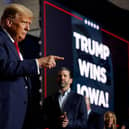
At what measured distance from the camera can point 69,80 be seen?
3.99m

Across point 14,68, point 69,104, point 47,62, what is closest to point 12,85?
point 14,68

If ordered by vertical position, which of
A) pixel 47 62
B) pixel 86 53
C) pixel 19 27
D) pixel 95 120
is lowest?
pixel 95 120

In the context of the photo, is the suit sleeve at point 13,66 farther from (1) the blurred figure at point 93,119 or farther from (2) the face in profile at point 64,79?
(1) the blurred figure at point 93,119

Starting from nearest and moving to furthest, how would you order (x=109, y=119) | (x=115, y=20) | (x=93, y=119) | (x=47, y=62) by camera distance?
(x=47, y=62) < (x=93, y=119) < (x=109, y=119) < (x=115, y=20)

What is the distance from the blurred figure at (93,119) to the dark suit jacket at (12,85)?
268 cm

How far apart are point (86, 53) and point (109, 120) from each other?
90 cm

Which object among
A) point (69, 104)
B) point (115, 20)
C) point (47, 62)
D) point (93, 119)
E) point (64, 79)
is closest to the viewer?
point (47, 62)

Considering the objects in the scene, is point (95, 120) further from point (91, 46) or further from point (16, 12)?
point (16, 12)

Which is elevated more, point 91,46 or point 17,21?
point 91,46

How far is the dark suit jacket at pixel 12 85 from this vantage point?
170 cm

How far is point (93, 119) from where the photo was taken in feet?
15.3

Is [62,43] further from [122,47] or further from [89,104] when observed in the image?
[122,47]

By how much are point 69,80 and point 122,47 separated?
1.75 m

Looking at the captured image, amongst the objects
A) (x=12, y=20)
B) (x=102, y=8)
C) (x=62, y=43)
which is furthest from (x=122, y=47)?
(x=12, y=20)
